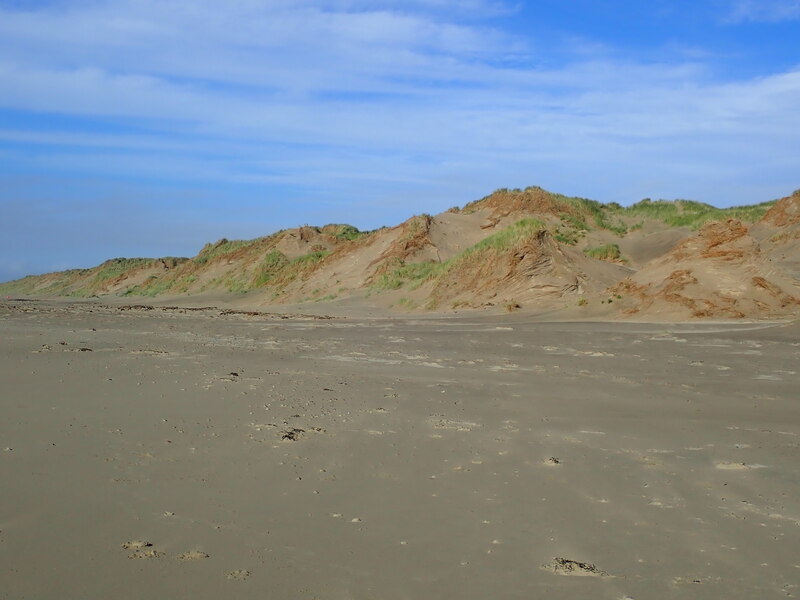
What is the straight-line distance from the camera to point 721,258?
20359 mm

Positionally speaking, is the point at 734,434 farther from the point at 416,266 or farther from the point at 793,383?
the point at 416,266

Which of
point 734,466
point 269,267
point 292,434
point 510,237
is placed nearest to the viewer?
point 734,466

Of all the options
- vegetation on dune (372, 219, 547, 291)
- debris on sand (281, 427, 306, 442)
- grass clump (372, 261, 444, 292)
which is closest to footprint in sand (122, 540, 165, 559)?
debris on sand (281, 427, 306, 442)

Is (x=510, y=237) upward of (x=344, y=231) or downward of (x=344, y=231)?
downward

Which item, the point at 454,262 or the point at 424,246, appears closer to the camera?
the point at 454,262

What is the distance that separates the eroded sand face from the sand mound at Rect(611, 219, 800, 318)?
8.96 metres

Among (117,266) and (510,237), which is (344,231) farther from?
(117,266)

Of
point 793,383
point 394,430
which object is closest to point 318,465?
point 394,430

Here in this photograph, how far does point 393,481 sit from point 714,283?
54.0 ft

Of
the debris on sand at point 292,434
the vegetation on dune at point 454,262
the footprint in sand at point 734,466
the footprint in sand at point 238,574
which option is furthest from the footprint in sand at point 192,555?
the vegetation on dune at point 454,262

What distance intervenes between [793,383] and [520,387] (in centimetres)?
339

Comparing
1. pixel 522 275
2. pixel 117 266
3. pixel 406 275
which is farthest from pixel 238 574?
pixel 117 266

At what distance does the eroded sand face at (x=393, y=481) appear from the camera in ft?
11.9

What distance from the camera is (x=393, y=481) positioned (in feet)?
16.8
